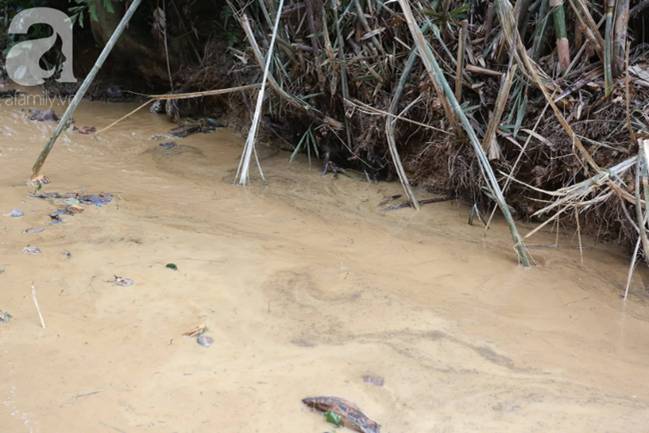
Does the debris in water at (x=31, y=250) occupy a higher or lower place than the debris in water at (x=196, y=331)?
higher

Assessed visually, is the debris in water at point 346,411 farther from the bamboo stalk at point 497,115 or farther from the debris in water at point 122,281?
the bamboo stalk at point 497,115

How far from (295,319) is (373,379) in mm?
395

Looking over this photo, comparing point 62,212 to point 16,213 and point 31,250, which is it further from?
point 31,250

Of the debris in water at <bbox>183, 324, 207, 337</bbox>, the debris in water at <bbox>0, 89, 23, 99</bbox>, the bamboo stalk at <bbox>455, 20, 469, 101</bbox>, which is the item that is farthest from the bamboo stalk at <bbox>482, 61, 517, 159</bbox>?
the debris in water at <bbox>0, 89, 23, 99</bbox>

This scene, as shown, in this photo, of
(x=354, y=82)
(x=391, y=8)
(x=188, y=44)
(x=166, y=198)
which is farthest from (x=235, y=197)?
(x=188, y=44)

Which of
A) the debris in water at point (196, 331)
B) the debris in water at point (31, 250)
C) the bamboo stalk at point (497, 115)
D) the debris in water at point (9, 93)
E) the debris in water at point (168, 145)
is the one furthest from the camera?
the debris in water at point (9, 93)

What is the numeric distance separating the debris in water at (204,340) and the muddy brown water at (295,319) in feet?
0.08

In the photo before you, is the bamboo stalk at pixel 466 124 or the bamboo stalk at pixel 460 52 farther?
the bamboo stalk at pixel 460 52

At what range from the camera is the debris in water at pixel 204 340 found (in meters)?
2.01

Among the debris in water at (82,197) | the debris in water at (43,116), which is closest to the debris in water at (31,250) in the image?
the debris in water at (82,197)

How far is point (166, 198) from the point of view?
326 centimetres

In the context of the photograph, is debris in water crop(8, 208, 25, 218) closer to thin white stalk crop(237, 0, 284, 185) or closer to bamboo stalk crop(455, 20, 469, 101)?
thin white stalk crop(237, 0, 284, 185)

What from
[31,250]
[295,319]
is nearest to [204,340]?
[295,319]

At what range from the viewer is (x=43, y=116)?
453 centimetres
